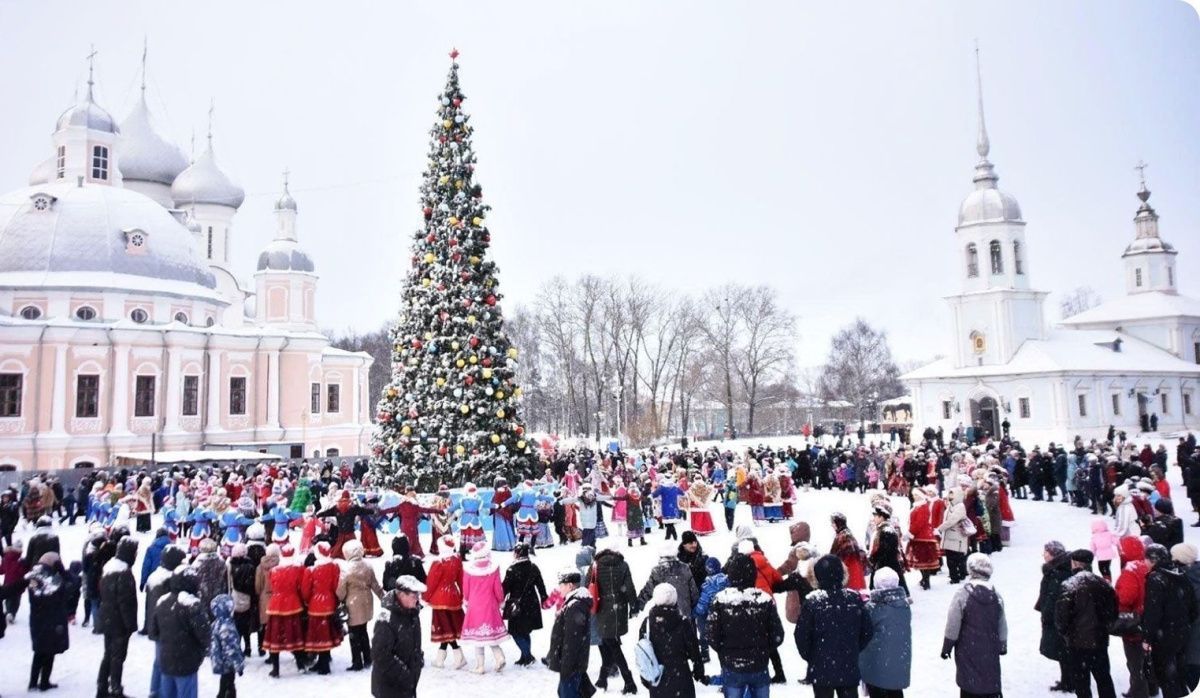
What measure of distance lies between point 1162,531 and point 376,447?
1568 centimetres

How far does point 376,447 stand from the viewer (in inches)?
789

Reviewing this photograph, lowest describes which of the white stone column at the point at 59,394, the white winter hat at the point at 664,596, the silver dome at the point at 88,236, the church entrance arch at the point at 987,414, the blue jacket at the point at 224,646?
the blue jacket at the point at 224,646

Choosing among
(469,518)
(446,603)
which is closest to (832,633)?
(446,603)

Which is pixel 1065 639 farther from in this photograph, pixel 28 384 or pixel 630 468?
pixel 28 384

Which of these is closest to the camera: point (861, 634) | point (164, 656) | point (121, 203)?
point (861, 634)

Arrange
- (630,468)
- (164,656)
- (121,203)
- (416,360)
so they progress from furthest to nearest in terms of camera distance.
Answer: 1. (121,203)
2. (630,468)
3. (416,360)
4. (164,656)

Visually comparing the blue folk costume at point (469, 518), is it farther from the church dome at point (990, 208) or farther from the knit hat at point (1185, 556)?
the church dome at point (990, 208)

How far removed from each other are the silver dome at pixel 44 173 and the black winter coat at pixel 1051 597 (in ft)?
178

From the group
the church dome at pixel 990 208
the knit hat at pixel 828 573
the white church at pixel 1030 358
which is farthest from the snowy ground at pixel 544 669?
the church dome at pixel 990 208

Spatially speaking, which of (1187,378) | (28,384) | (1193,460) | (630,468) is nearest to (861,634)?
(1193,460)

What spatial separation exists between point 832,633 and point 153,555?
9522 mm

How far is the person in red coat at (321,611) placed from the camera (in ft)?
29.3

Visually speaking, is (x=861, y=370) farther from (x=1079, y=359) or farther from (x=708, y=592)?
(x=708, y=592)

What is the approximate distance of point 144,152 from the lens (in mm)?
53406
